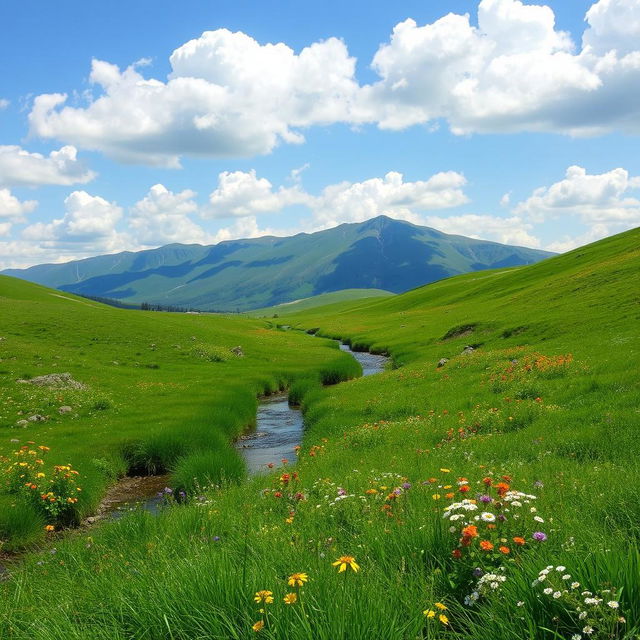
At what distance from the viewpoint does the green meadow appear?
4496 mm

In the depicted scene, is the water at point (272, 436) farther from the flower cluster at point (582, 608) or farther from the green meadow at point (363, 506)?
the flower cluster at point (582, 608)

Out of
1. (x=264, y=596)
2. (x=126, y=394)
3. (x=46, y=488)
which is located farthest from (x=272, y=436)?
(x=264, y=596)

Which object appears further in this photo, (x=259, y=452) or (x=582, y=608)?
(x=259, y=452)

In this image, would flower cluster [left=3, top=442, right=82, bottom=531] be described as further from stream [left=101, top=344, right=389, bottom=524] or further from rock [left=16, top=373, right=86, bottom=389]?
rock [left=16, top=373, right=86, bottom=389]

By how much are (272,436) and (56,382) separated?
15810 millimetres

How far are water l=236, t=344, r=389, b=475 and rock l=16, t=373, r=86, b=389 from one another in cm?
1241

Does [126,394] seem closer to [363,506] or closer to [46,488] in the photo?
[46,488]

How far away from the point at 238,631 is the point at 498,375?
24.3 metres

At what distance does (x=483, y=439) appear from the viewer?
15.6 m

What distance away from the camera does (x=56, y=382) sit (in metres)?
32.8

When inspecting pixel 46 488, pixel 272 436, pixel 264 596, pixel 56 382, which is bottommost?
pixel 272 436

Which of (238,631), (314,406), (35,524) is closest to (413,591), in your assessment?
(238,631)

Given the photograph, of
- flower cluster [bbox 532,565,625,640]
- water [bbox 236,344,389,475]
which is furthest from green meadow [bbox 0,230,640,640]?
water [bbox 236,344,389,475]

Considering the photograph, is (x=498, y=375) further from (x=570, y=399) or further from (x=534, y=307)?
(x=534, y=307)
